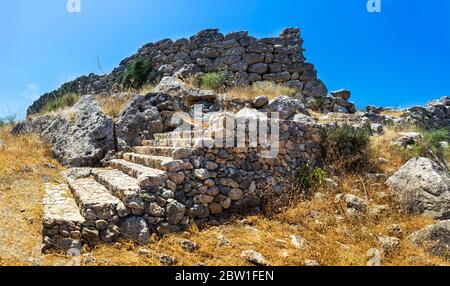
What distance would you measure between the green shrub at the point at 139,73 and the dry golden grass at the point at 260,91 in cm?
407

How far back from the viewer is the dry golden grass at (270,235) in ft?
12.6

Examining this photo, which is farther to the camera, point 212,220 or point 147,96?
point 147,96

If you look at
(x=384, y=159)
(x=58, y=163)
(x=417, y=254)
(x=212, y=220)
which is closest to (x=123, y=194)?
(x=212, y=220)

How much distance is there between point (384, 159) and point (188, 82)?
6.35 metres

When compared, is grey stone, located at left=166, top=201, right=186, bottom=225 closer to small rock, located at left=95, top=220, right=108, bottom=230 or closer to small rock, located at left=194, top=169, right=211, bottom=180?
small rock, located at left=194, top=169, right=211, bottom=180

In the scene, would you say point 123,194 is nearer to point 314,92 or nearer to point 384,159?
point 384,159

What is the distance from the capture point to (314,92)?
11219 mm

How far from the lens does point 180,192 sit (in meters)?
4.75

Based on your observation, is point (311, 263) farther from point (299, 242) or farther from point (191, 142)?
point (191, 142)

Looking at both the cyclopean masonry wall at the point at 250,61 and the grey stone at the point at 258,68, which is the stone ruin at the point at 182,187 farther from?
the grey stone at the point at 258,68

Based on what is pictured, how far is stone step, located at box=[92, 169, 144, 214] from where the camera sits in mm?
4301

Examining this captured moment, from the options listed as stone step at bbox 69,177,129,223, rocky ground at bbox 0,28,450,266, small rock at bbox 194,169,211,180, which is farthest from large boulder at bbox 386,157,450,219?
stone step at bbox 69,177,129,223

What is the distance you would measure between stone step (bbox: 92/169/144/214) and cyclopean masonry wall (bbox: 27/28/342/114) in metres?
6.58

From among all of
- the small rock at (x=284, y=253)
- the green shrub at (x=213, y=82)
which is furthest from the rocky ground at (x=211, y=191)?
the green shrub at (x=213, y=82)
